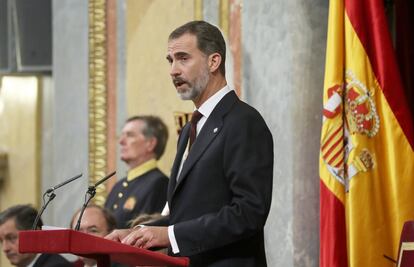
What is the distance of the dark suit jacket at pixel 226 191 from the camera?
169 inches

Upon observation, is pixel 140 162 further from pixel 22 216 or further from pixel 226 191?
pixel 226 191

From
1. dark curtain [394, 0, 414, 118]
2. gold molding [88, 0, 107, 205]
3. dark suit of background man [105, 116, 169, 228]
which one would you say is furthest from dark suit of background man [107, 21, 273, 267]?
gold molding [88, 0, 107, 205]

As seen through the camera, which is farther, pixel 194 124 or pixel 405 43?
pixel 405 43

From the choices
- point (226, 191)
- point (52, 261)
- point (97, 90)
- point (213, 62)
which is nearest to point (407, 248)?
point (226, 191)

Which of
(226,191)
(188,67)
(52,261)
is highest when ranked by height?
(188,67)

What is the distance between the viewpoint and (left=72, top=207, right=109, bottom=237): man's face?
5965 millimetres

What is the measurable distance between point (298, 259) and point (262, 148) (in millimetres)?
1717

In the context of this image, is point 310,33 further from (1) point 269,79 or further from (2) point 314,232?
(2) point 314,232

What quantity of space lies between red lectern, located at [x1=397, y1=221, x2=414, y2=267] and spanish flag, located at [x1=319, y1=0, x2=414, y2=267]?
2.24 feet

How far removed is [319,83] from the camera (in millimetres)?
6043

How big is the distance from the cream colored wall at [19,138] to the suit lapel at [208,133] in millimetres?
5041

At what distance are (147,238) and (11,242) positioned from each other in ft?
7.75

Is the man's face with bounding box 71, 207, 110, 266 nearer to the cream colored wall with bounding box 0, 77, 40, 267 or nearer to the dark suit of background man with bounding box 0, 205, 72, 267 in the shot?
the dark suit of background man with bounding box 0, 205, 72, 267

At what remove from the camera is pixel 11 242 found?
21.1 feet
